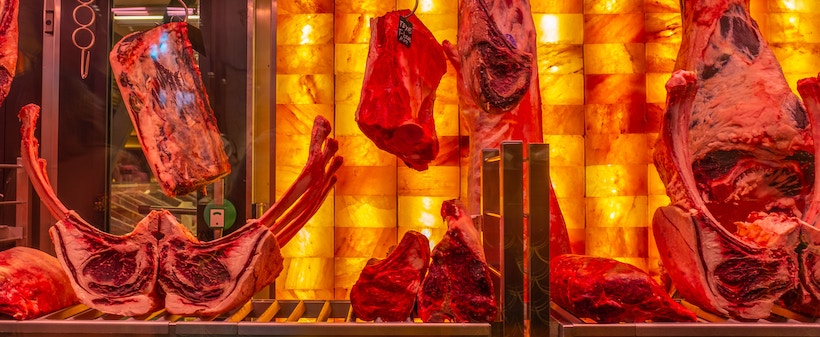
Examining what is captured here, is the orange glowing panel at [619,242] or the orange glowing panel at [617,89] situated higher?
the orange glowing panel at [617,89]

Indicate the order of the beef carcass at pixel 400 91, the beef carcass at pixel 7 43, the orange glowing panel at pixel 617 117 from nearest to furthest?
1. the beef carcass at pixel 400 91
2. the beef carcass at pixel 7 43
3. the orange glowing panel at pixel 617 117

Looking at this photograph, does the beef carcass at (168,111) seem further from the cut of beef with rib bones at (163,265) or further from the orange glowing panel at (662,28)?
the orange glowing panel at (662,28)

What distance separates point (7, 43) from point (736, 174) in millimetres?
2167

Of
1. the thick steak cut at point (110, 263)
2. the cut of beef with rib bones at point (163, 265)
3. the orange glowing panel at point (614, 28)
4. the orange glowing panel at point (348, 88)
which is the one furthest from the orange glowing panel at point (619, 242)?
the thick steak cut at point (110, 263)

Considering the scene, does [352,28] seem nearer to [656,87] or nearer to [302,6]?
[302,6]

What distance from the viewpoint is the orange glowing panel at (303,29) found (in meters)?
3.20

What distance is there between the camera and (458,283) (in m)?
1.72

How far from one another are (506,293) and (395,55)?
0.79 metres

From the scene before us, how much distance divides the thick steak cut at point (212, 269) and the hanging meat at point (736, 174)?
3.52ft

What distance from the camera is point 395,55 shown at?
2.04 meters

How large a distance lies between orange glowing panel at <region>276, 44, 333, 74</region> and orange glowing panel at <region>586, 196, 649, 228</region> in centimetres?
139

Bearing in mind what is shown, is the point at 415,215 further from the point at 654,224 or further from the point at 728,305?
the point at 728,305

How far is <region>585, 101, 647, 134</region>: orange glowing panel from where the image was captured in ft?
10.3

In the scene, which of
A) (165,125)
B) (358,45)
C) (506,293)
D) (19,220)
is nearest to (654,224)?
(506,293)
